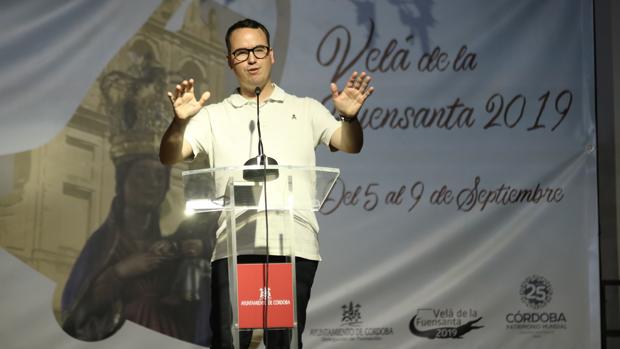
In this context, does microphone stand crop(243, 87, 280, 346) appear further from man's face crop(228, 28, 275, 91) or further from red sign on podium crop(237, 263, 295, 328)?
man's face crop(228, 28, 275, 91)

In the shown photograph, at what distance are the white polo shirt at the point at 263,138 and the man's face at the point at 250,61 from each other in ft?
0.23

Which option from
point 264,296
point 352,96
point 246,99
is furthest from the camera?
point 246,99

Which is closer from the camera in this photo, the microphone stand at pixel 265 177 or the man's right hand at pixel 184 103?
the microphone stand at pixel 265 177

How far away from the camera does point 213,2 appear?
15.8ft

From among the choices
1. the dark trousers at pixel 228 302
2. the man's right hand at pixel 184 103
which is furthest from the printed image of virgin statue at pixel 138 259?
the man's right hand at pixel 184 103

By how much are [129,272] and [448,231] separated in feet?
5.58

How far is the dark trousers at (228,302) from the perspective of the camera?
8.10ft

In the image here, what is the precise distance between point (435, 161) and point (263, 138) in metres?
2.16

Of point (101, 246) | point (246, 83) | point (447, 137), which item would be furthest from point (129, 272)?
point (246, 83)

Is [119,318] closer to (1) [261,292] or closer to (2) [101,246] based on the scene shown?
(2) [101,246]

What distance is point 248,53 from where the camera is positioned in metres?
2.68

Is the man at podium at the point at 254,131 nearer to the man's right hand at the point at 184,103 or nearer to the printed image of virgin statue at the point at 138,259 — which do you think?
the man's right hand at the point at 184,103

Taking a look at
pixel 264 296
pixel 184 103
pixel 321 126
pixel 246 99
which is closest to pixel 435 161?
pixel 321 126

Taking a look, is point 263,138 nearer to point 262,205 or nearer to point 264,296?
point 262,205
